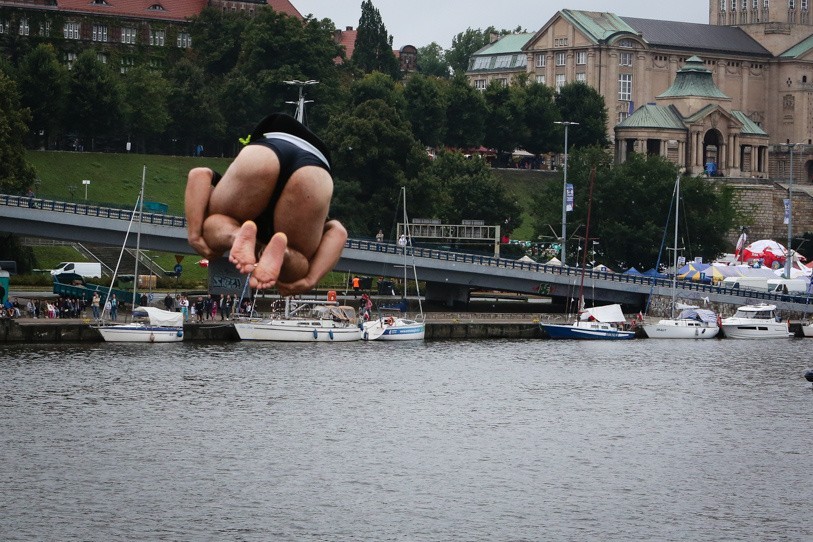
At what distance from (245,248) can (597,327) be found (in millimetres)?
109529

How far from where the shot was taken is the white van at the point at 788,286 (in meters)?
135

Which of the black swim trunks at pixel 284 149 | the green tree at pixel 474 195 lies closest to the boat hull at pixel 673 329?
the green tree at pixel 474 195

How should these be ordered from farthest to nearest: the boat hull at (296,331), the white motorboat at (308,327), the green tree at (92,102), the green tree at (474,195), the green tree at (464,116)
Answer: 1. the green tree at (464,116)
2. the green tree at (92,102)
3. the green tree at (474,195)
4. the white motorboat at (308,327)
5. the boat hull at (296,331)

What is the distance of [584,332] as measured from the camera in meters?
120

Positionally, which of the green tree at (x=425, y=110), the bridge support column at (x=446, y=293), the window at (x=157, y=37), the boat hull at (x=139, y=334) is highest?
the window at (x=157, y=37)

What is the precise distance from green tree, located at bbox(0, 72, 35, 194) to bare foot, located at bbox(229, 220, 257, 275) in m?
105

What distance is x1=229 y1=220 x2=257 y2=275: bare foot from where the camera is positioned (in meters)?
11.7

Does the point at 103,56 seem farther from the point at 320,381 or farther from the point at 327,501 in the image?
the point at 327,501

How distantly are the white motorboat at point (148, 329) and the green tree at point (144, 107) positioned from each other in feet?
176

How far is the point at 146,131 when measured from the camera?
516ft

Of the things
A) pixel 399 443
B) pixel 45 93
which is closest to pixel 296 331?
pixel 399 443

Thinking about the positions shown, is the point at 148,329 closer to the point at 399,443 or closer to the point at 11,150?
the point at 11,150

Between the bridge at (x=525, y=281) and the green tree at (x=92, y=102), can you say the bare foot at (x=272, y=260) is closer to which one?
the bridge at (x=525, y=281)

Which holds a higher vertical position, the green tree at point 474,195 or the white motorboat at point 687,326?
the green tree at point 474,195
